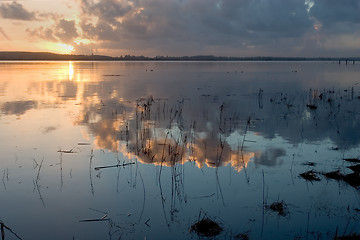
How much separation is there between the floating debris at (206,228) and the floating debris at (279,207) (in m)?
1.24

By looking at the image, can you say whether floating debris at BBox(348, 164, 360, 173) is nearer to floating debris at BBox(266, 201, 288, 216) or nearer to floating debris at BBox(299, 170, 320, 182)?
floating debris at BBox(299, 170, 320, 182)

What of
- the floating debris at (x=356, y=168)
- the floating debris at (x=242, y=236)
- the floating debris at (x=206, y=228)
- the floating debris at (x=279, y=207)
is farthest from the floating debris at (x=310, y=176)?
the floating debris at (x=206, y=228)

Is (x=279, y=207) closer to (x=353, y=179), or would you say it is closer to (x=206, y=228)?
(x=206, y=228)

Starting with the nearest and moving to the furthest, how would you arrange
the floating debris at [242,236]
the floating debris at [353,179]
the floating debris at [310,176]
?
the floating debris at [242,236]
the floating debris at [353,179]
the floating debris at [310,176]

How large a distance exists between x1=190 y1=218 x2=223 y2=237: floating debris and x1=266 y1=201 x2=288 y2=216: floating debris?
124cm

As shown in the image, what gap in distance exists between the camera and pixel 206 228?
5582 millimetres

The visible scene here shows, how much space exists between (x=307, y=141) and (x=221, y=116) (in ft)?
17.1

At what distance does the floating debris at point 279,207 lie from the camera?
612 cm

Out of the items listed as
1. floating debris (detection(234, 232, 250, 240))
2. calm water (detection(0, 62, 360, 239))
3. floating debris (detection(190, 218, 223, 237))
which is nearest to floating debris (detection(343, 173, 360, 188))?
calm water (detection(0, 62, 360, 239))

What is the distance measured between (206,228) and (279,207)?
1604mm

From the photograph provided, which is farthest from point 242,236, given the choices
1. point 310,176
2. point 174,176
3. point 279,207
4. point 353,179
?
point 353,179

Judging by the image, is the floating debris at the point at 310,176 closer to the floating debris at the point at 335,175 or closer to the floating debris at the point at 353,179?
the floating debris at the point at 335,175

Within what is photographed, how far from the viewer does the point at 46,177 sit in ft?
25.7

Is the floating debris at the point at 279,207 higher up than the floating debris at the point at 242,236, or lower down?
higher up
